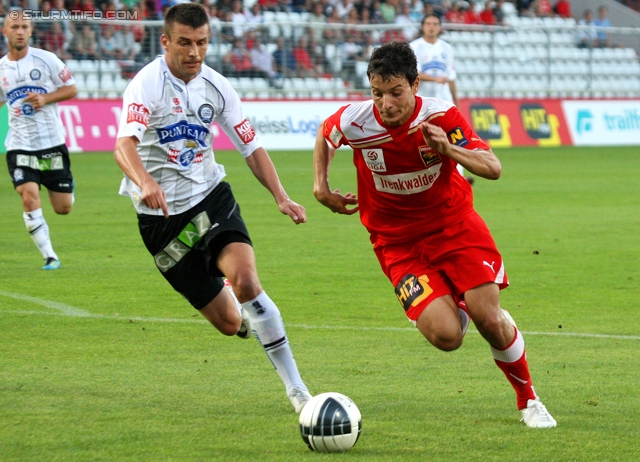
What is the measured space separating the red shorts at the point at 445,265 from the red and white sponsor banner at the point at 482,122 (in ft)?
53.8

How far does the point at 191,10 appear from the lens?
18.6 feet

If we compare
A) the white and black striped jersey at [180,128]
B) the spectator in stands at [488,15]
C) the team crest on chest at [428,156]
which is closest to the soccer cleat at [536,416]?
the team crest on chest at [428,156]

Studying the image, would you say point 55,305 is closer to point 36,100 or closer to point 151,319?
point 151,319

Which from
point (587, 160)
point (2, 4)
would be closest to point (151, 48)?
point (2, 4)

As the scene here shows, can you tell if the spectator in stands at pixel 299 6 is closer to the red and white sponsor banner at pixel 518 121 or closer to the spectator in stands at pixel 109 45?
the red and white sponsor banner at pixel 518 121

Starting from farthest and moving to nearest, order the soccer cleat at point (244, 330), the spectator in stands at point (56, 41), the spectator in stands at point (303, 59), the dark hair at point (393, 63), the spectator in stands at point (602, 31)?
the spectator in stands at point (602, 31), the spectator in stands at point (303, 59), the spectator in stands at point (56, 41), the soccer cleat at point (244, 330), the dark hair at point (393, 63)

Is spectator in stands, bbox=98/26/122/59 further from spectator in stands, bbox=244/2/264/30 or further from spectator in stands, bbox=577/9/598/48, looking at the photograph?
spectator in stands, bbox=577/9/598/48

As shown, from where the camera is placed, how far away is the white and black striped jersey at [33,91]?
1023 centimetres

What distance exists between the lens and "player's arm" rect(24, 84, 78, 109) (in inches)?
397

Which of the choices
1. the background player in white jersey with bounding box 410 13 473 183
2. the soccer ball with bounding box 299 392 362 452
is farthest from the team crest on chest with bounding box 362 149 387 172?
the background player in white jersey with bounding box 410 13 473 183

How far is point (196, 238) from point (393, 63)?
1486 mm

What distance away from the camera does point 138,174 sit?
17.5 ft

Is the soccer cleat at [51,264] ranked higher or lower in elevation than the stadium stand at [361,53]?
higher

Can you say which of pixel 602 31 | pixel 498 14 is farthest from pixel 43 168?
pixel 602 31
